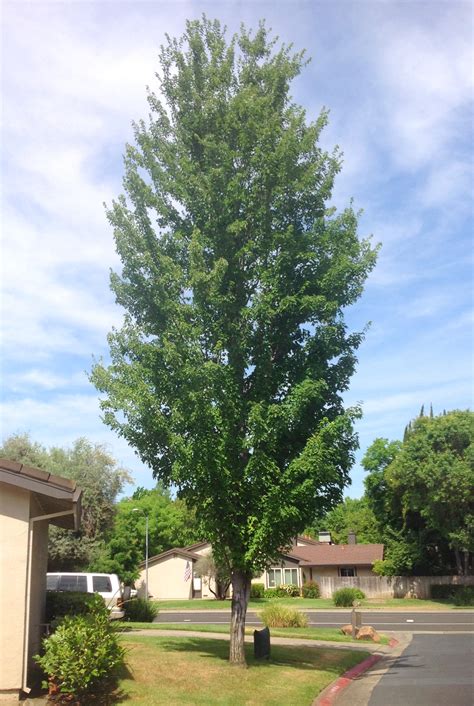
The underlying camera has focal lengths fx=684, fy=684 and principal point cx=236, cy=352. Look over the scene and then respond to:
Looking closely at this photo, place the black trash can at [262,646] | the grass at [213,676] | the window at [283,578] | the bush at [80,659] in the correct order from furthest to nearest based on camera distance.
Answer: the window at [283,578] < the black trash can at [262,646] < the grass at [213,676] < the bush at [80,659]

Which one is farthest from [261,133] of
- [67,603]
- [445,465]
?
[445,465]

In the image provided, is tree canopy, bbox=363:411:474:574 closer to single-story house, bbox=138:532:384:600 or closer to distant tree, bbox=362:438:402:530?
distant tree, bbox=362:438:402:530

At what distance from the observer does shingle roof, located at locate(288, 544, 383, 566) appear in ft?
184

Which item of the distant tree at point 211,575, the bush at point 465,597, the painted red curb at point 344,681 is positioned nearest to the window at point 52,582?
the painted red curb at point 344,681

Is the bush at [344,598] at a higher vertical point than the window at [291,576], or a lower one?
lower

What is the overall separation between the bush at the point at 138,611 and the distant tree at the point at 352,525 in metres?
42.0

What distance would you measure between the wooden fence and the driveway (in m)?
29.4

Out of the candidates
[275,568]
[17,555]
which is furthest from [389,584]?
[17,555]

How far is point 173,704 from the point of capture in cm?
1117

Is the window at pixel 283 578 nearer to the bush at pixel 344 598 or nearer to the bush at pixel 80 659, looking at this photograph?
the bush at pixel 344 598

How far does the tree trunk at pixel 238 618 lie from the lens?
14.5 metres

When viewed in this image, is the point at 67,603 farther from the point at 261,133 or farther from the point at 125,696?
the point at 261,133

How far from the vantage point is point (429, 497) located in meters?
42.5

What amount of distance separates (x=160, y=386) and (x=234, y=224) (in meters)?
4.00
